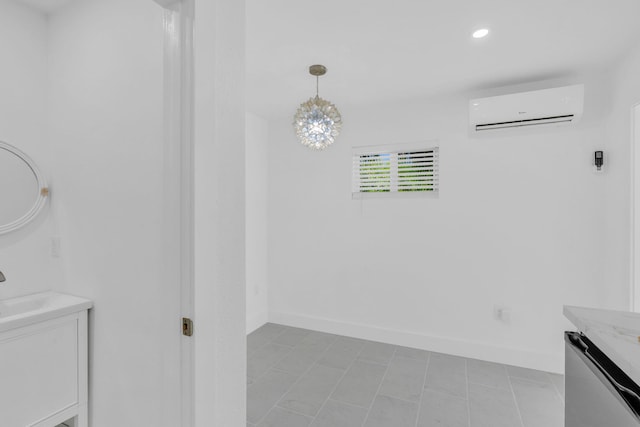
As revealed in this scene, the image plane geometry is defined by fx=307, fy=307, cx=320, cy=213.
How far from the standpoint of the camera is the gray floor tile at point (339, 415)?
193 cm

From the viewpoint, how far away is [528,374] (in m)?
2.51

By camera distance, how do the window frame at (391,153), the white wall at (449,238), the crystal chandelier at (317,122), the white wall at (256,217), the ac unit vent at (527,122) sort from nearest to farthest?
the crystal chandelier at (317,122) < the ac unit vent at (527,122) < the white wall at (449,238) < the window frame at (391,153) < the white wall at (256,217)

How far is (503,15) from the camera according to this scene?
67.2 inches

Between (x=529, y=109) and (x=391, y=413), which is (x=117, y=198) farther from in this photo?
(x=529, y=109)

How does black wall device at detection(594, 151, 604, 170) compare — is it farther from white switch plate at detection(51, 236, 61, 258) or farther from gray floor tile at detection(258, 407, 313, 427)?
white switch plate at detection(51, 236, 61, 258)

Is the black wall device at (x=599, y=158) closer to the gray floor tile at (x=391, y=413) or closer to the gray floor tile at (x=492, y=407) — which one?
the gray floor tile at (x=492, y=407)

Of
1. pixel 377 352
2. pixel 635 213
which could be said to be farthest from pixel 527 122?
pixel 377 352

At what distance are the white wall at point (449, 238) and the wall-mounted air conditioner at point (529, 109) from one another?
0.42 feet

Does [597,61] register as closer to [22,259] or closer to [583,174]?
[583,174]

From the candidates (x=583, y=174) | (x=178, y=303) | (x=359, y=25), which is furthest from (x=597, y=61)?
(x=178, y=303)

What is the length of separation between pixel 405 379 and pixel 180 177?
2303mm

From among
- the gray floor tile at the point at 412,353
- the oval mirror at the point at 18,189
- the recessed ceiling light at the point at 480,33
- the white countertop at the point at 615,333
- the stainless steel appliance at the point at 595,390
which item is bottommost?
the gray floor tile at the point at 412,353

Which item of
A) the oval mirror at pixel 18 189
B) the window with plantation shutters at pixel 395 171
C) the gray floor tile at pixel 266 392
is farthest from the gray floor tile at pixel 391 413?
the oval mirror at pixel 18 189

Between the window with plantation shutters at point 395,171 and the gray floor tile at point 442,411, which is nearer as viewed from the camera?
the gray floor tile at point 442,411
